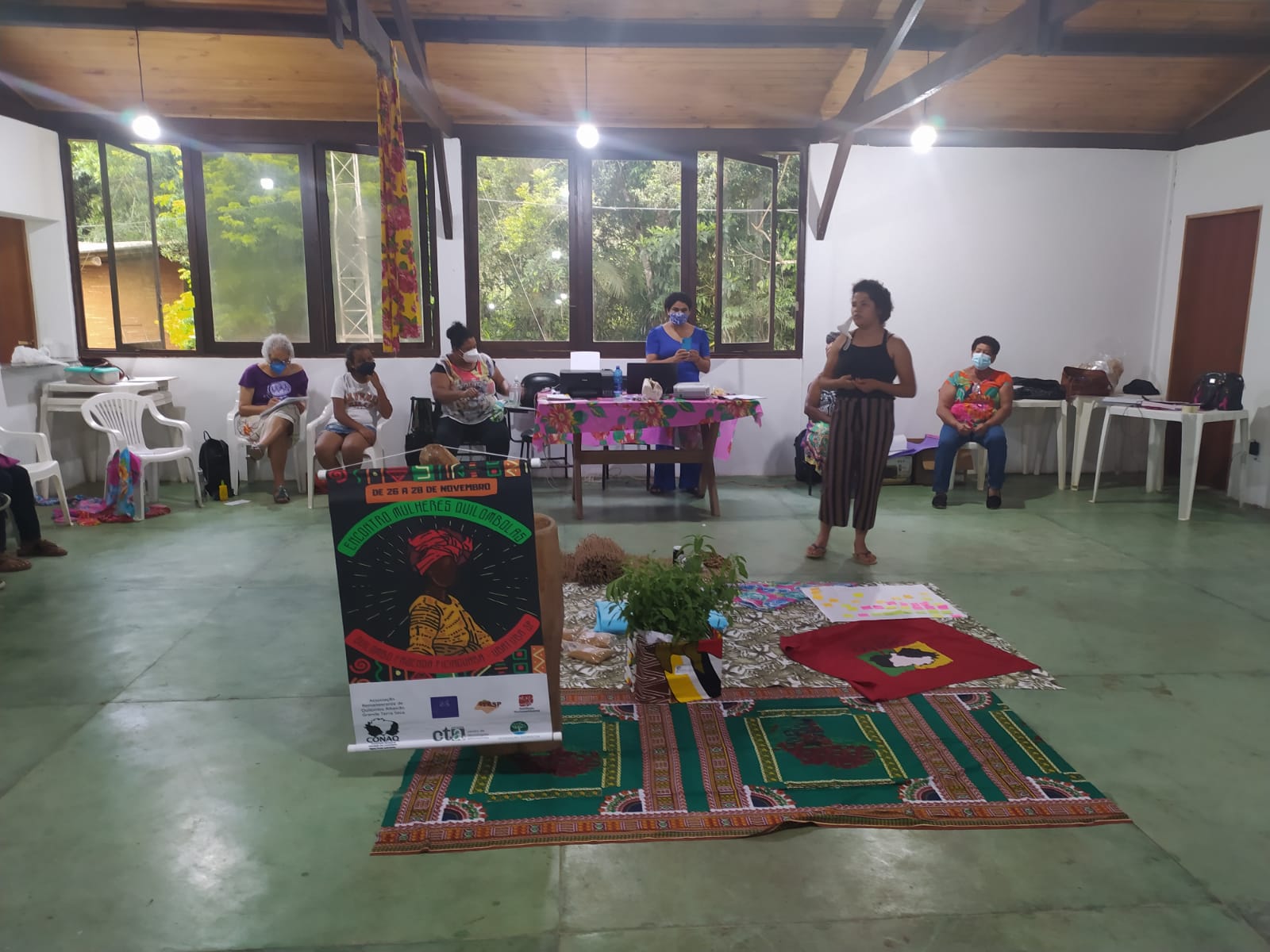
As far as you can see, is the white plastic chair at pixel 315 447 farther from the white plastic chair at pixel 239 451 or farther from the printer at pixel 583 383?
the printer at pixel 583 383

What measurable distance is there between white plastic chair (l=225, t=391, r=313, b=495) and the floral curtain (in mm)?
2416

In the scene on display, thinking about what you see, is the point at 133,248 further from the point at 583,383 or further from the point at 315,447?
the point at 583,383

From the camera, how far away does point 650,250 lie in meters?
7.47

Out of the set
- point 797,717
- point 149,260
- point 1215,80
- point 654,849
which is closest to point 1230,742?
point 797,717

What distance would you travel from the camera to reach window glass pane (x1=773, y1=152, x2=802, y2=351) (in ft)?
24.5

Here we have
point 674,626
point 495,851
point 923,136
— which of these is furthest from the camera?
point 923,136

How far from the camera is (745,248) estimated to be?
748cm

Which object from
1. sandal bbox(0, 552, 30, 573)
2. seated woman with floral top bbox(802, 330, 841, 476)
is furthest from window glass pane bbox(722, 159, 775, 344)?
sandal bbox(0, 552, 30, 573)

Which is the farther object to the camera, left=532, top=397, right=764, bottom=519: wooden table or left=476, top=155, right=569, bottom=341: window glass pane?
left=476, top=155, right=569, bottom=341: window glass pane

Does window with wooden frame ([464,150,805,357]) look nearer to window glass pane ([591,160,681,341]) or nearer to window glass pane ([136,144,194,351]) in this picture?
window glass pane ([591,160,681,341])

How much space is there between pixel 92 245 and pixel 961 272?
7233 millimetres

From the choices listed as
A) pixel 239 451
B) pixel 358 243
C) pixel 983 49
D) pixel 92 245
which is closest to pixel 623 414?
pixel 983 49

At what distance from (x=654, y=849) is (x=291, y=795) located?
111cm

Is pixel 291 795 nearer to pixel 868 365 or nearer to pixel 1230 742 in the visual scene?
pixel 1230 742
